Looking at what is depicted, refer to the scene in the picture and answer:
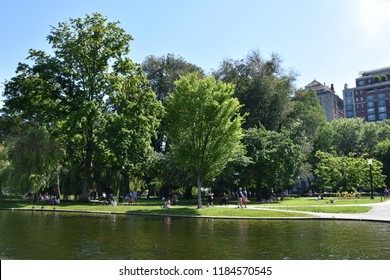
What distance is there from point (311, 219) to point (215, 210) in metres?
8.38

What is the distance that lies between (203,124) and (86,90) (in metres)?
18.2

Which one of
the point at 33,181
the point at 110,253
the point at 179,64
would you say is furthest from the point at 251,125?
the point at 110,253

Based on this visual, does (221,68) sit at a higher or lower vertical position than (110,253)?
higher

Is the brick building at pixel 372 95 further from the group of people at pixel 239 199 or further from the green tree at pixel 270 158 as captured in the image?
the group of people at pixel 239 199

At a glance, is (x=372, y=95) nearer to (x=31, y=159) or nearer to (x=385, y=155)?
(x=385, y=155)

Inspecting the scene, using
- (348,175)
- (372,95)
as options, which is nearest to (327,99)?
(372,95)

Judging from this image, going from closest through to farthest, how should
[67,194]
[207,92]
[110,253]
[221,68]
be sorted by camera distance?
[110,253] → [207,92] → [67,194] → [221,68]

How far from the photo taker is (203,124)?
33875 mm

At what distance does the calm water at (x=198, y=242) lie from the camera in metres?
13.4

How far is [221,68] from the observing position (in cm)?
6094

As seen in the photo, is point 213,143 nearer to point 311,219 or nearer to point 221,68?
point 311,219

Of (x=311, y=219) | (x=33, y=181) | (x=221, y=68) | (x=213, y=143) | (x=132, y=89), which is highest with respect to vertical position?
(x=221, y=68)

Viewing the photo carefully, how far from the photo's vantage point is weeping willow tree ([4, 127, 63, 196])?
4128 centimetres

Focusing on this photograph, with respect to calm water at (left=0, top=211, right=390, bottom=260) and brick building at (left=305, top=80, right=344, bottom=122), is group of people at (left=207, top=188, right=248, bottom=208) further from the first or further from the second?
brick building at (left=305, top=80, right=344, bottom=122)
